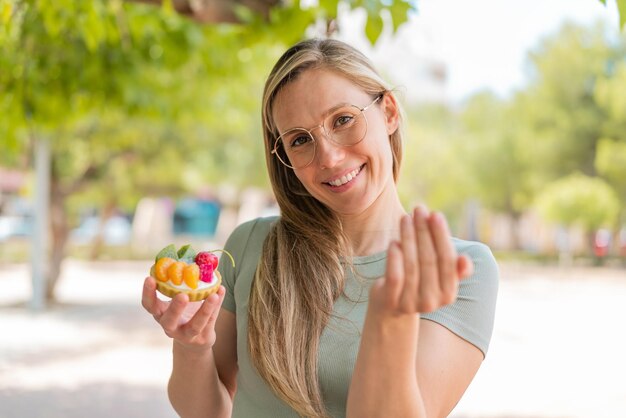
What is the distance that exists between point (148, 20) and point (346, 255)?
13.5 feet

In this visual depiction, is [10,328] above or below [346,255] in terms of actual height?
below

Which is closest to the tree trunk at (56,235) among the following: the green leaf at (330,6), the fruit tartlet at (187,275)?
the green leaf at (330,6)

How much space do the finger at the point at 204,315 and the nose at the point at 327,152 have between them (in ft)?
1.20

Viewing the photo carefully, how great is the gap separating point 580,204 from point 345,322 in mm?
25955

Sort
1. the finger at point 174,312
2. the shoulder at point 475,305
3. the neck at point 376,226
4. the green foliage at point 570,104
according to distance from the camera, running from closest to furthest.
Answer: the finger at point 174,312 → the shoulder at point 475,305 → the neck at point 376,226 → the green foliage at point 570,104

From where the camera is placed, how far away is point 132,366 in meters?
9.54

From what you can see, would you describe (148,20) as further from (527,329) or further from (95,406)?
(527,329)

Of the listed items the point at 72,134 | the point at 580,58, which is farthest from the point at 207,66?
the point at 580,58

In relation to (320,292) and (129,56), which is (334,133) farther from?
(129,56)

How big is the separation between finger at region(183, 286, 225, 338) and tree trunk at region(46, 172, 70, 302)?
13.6 metres

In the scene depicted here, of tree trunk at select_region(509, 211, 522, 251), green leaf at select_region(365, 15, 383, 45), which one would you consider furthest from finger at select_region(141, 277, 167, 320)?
tree trunk at select_region(509, 211, 522, 251)

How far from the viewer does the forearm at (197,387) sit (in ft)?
6.22

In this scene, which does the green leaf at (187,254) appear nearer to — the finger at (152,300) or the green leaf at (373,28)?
the finger at (152,300)

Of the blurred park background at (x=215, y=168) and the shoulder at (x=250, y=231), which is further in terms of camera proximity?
the blurred park background at (x=215, y=168)
